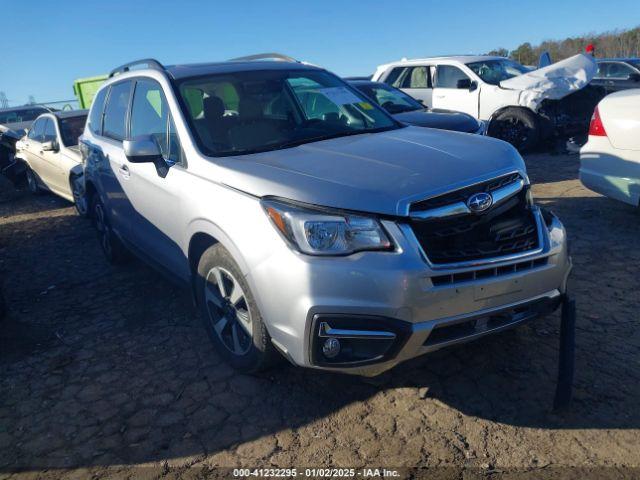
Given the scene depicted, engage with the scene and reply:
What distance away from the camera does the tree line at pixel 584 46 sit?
30.2 metres

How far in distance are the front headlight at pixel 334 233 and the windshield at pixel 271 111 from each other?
98cm

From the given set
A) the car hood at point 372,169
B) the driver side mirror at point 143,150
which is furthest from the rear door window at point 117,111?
the car hood at point 372,169

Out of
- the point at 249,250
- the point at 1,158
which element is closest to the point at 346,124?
the point at 249,250

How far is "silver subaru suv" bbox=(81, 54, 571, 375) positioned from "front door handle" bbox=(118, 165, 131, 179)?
0.50 meters

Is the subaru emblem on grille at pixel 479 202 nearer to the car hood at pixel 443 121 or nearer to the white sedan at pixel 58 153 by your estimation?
the car hood at pixel 443 121

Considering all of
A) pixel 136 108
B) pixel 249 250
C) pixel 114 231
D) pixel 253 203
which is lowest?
pixel 114 231

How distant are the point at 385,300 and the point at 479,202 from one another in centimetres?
70

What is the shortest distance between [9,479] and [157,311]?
185 cm

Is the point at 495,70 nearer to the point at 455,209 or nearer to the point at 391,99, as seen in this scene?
the point at 391,99

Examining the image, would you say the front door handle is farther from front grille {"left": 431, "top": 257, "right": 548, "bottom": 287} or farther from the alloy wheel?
front grille {"left": 431, "top": 257, "right": 548, "bottom": 287}

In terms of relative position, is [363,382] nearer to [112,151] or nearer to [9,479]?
[9,479]

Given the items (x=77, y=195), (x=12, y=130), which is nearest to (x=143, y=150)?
(x=77, y=195)

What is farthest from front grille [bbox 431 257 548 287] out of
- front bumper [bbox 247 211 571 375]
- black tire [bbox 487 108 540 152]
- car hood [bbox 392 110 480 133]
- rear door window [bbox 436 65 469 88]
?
rear door window [bbox 436 65 469 88]

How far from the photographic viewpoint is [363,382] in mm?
3059
